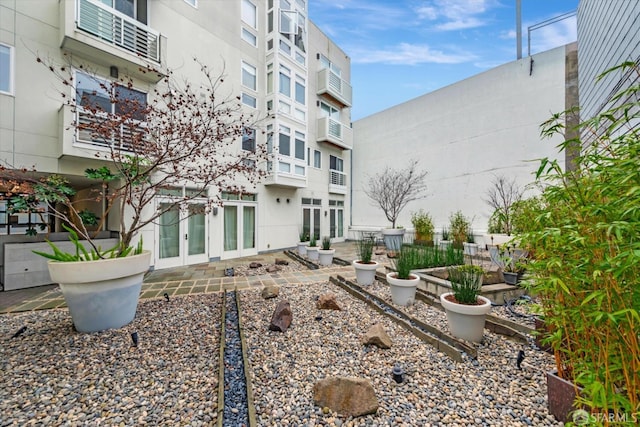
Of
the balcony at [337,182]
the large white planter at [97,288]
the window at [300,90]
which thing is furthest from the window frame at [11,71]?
the balcony at [337,182]

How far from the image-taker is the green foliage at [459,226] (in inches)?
337

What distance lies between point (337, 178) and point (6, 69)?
10.2m

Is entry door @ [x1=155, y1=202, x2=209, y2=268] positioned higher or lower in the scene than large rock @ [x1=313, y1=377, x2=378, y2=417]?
higher

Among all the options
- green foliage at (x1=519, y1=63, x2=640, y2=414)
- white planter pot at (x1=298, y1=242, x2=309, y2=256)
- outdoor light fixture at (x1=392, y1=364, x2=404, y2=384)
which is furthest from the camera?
white planter pot at (x1=298, y1=242, x2=309, y2=256)

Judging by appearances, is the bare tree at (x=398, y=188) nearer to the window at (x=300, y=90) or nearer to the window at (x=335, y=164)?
the window at (x=335, y=164)

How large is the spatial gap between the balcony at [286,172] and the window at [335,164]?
2381 millimetres

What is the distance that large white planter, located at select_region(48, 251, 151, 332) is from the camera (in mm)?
2672

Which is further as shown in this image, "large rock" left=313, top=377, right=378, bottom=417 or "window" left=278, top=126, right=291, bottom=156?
"window" left=278, top=126, right=291, bottom=156

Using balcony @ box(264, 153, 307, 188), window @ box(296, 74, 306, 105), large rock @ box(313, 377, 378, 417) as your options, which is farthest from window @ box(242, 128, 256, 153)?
large rock @ box(313, 377, 378, 417)

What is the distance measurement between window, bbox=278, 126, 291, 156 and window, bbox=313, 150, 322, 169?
6.47ft

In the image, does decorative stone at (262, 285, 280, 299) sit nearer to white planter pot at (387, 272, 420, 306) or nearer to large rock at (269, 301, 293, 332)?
large rock at (269, 301, 293, 332)

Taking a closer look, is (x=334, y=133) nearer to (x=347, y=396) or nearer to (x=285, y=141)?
(x=285, y=141)

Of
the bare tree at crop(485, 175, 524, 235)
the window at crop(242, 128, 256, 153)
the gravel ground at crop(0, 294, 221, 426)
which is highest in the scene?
the window at crop(242, 128, 256, 153)

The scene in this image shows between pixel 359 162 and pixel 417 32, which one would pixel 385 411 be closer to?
pixel 417 32
